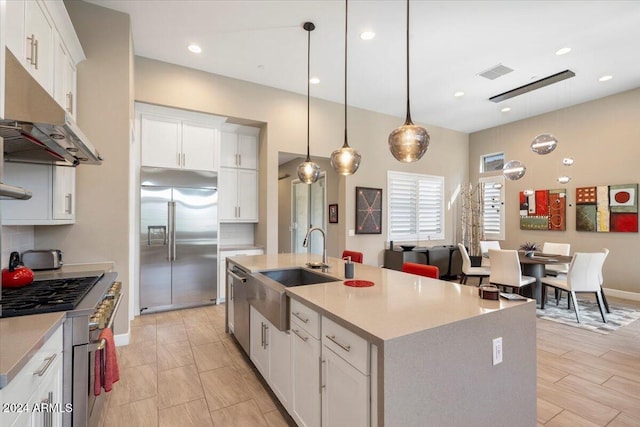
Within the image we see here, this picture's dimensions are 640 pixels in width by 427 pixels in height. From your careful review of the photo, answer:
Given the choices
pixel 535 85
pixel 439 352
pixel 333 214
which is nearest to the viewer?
pixel 439 352

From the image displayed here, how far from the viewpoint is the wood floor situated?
2.07 meters

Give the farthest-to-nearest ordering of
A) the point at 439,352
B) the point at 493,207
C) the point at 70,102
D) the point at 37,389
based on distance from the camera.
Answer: the point at 493,207
the point at 70,102
the point at 439,352
the point at 37,389

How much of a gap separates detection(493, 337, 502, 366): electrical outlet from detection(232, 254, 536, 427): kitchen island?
0.06ft

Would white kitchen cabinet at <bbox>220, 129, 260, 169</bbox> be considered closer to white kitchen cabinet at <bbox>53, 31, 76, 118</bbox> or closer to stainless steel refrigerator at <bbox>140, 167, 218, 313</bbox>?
stainless steel refrigerator at <bbox>140, 167, 218, 313</bbox>

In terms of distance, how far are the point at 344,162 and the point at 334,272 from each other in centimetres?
104

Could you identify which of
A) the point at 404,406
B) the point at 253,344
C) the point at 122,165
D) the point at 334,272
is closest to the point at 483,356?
the point at 404,406

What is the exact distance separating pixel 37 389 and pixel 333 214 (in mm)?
5082

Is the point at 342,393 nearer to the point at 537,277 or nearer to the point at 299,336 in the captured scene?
the point at 299,336

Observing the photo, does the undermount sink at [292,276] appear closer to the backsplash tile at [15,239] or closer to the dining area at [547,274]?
the backsplash tile at [15,239]

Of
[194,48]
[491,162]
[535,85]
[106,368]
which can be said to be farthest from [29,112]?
[491,162]

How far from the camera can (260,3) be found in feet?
10.1

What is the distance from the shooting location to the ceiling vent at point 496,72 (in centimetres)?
431

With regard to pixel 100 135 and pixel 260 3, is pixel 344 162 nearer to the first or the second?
pixel 260 3

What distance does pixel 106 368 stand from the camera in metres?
1.73
